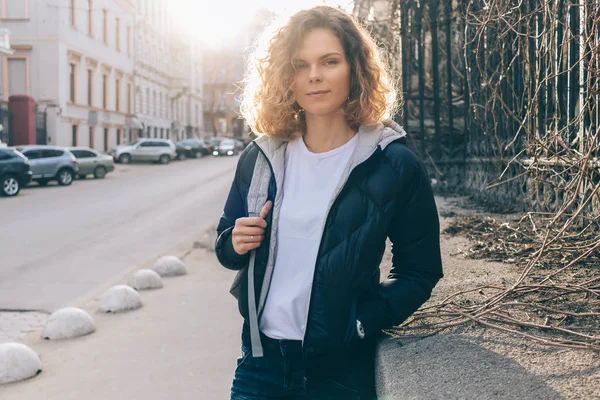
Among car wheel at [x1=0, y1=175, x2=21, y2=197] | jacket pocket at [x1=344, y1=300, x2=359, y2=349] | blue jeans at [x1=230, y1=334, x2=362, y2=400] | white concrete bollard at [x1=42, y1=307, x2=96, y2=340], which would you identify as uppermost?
jacket pocket at [x1=344, y1=300, x2=359, y2=349]

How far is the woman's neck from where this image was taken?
8.42 ft

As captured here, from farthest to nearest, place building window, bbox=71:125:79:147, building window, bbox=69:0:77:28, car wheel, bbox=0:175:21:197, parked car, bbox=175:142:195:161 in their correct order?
parked car, bbox=175:142:195:161
building window, bbox=71:125:79:147
building window, bbox=69:0:77:28
car wheel, bbox=0:175:21:197

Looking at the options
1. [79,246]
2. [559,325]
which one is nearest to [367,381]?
[559,325]

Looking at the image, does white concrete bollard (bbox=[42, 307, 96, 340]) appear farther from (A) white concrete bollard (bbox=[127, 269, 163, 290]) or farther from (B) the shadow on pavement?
(B) the shadow on pavement

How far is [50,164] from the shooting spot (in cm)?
2512

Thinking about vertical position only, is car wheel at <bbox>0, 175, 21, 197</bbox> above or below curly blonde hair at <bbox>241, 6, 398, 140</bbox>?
below

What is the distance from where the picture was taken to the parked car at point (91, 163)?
28703 millimetres

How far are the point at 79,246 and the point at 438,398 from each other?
9.93 metres

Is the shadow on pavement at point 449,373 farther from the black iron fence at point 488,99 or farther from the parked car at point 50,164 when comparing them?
the parked car at point 50,164

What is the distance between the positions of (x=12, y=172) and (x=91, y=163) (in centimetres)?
826

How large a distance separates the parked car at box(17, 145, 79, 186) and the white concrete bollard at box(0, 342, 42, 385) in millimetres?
20915

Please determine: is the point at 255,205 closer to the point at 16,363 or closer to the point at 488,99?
the point at 16,363

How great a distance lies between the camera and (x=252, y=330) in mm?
2383

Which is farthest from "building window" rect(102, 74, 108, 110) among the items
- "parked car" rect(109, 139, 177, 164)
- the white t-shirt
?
the white t-shirt
